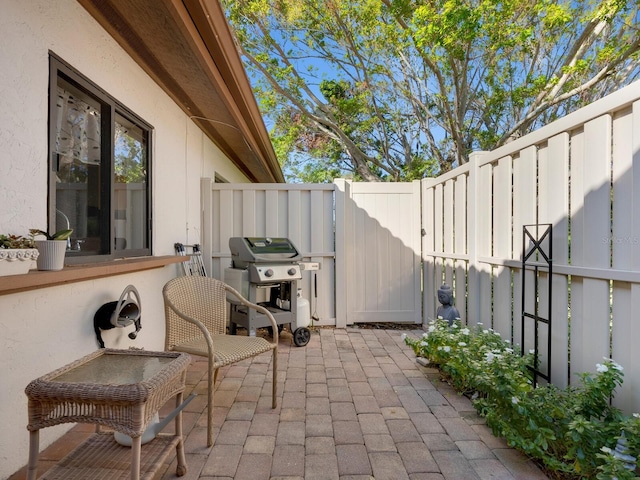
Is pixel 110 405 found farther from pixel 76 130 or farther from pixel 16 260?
pixel 76 130

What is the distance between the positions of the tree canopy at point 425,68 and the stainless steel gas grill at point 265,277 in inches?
201

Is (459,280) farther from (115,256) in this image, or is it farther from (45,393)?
(45,393)

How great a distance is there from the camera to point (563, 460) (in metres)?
1.73

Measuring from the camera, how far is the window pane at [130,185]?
2.45m

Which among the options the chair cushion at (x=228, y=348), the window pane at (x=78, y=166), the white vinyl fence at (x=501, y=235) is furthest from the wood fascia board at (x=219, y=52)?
the chair cushion at (x=228, y=348)

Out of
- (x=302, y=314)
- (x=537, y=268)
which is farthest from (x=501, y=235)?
(x=302, y=314)

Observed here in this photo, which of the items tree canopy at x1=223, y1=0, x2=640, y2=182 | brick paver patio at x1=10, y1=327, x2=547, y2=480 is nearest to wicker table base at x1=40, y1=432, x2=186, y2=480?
brick paver patio at x1=10, y1=327, x2=547, y2=480

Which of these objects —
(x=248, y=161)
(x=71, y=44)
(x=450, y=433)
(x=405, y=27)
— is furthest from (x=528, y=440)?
(x=405, y=27)

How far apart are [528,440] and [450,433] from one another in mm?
443

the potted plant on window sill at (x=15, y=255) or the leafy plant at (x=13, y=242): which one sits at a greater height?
the leafy plant at (x=13, y=242)

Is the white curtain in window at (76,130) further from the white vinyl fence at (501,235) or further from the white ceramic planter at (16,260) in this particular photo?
the white vinyl fence at (501,235)

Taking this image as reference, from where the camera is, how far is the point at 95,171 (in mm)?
2211

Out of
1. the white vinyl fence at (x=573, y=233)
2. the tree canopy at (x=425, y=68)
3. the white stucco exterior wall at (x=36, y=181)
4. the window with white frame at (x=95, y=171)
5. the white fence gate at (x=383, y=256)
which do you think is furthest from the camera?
the tree canopy at (x=425, y=68)

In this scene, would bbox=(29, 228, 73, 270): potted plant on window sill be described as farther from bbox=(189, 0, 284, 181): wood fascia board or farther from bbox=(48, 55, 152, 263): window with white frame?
bbox=(189, 0, 284, 181): wood fascia board
